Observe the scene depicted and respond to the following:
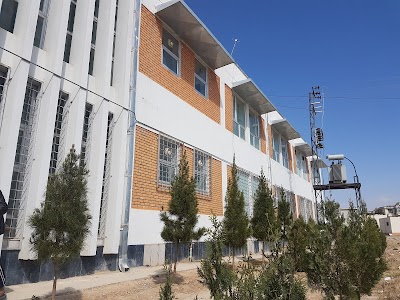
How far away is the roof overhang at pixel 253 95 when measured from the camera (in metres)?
17.3

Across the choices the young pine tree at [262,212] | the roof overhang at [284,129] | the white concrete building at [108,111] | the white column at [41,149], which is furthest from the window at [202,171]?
the roof overhang at [284,129]

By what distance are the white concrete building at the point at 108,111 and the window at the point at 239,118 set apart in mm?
1379

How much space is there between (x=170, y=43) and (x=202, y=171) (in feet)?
16.9

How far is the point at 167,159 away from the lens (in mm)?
11406

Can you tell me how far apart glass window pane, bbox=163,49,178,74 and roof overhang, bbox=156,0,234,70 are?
1106mm

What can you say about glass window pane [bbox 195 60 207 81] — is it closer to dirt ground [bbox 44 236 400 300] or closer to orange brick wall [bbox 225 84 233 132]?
orange brick wall [bbox 225 84 233 132]

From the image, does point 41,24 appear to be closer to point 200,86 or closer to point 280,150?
point 200,86

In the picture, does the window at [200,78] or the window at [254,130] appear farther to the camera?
the window at [254,130]

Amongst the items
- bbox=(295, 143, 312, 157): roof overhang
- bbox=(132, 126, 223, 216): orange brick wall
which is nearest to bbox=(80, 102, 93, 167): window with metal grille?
bbox=(132, 126, 223, 216): orange brick wall

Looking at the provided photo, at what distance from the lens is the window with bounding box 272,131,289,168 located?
77.6ft

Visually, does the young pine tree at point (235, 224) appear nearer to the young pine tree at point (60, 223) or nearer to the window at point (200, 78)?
the window at point (200, 78)

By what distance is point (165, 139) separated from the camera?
37.2ft

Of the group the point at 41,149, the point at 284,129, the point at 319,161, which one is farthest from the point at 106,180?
the point at 319,161

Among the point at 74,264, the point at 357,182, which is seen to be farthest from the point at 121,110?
the point at 357,182
